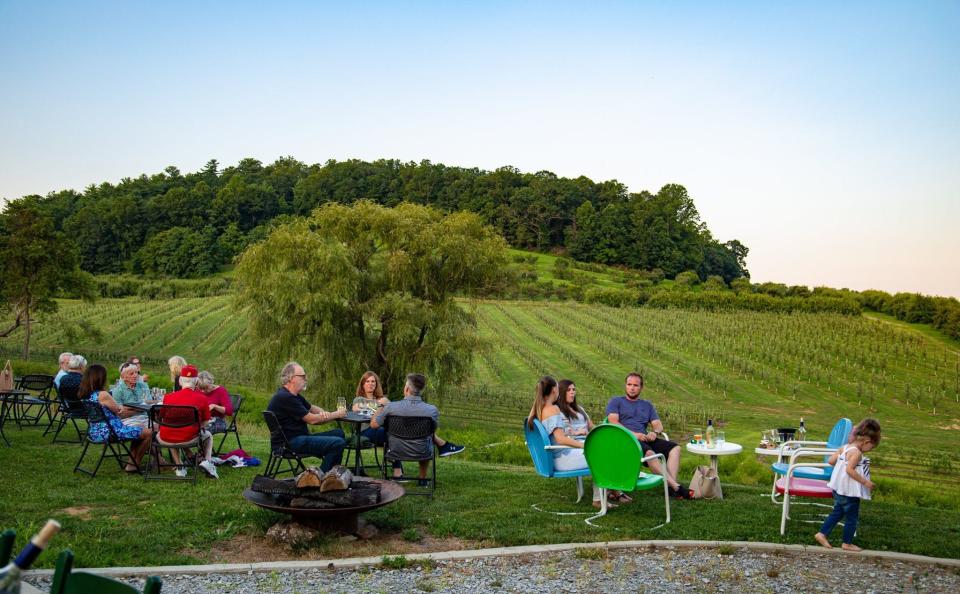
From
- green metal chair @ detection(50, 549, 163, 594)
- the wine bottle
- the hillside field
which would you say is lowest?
the hillside field

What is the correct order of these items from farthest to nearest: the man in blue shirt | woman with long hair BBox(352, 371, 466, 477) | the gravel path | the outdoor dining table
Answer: woman with long hair BBox(352, 371, 466, 477)
the outdoor dining table
the man in blue shirt
the gravel path

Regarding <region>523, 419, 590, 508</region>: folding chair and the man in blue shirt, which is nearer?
<region>523, 419, 590, 508</region>: folding chair

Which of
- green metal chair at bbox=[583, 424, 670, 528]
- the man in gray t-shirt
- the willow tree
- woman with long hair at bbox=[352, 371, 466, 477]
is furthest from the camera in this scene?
the willow tree

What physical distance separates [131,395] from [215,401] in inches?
42.9

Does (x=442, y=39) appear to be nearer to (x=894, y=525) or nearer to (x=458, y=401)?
(x=458, y=401)

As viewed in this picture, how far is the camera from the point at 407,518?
7.54m

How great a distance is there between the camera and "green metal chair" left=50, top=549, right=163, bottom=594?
2283mm

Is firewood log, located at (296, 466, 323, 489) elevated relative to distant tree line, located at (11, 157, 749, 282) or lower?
lower

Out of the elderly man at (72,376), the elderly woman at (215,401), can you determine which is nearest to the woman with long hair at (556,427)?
the elderly woman at (215,401)

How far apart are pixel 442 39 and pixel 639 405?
1785 cm

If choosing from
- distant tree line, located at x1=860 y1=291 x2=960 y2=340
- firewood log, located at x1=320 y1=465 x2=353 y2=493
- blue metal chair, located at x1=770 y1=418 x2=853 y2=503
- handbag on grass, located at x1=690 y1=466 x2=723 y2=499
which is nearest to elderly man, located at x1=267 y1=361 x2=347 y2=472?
firewood log, located at x1=320 y1=465 x2=353 y2=493

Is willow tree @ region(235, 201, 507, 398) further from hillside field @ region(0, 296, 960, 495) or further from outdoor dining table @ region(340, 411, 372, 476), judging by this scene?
outdoor dining table @ region(340, 411, 372, 476)

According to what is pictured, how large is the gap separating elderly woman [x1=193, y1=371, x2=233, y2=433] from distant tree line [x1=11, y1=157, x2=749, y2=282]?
79.2m

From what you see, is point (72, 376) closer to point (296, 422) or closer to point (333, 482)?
point (296, 422)
